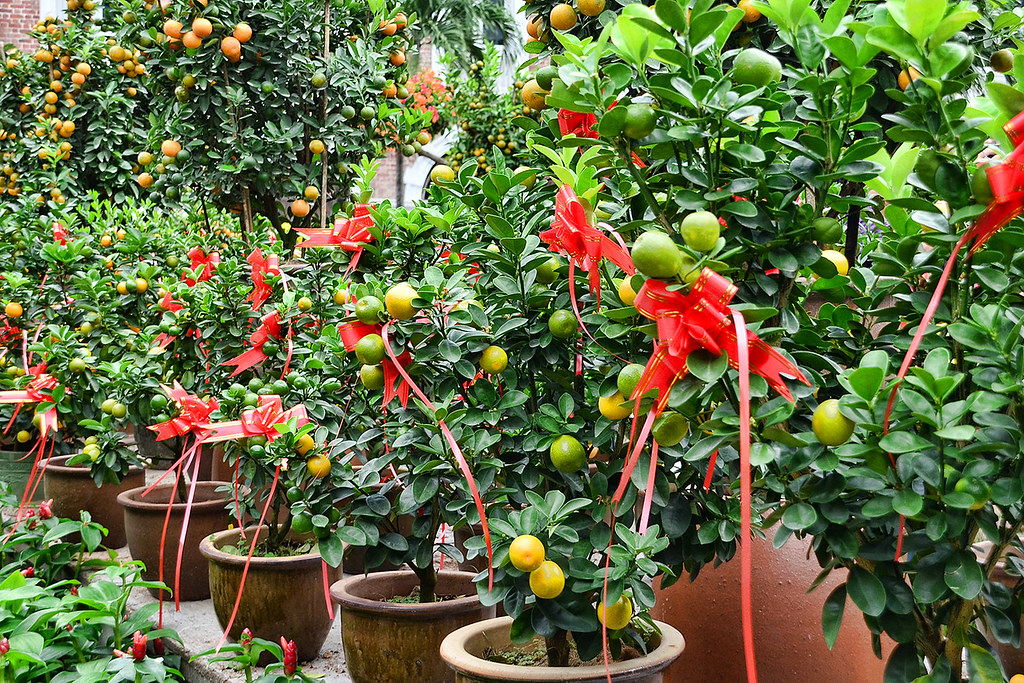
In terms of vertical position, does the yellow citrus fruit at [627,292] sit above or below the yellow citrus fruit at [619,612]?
above

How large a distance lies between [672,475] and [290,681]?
3.41ft

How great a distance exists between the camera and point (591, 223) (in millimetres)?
930

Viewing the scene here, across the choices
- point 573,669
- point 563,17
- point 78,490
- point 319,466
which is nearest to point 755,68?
point 563,17

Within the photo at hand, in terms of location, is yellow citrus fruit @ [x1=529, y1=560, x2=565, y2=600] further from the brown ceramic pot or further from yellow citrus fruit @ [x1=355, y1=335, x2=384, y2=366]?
the brown ceramic pot

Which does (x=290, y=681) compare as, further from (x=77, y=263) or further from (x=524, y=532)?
(x=77, y=263)

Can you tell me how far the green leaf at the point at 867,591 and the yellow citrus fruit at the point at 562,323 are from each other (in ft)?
1.39

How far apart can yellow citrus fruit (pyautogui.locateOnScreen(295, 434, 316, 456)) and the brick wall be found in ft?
26.4

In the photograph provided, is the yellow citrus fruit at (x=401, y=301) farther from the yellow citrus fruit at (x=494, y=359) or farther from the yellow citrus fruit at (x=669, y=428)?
the yellow citrus fruit at (x=669, y=428)

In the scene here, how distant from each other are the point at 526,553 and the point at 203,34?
213cm

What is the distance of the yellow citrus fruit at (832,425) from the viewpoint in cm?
73

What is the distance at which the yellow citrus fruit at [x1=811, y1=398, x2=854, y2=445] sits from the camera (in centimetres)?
73

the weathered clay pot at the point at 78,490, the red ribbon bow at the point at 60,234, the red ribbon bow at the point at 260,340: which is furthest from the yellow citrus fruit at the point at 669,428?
the red ribbon bow at the point at 60,234

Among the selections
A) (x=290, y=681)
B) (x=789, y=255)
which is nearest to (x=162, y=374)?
(x=290, y=681)

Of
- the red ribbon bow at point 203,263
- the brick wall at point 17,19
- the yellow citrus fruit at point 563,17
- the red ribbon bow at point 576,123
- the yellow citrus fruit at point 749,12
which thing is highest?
the brick wall at point 17,19
